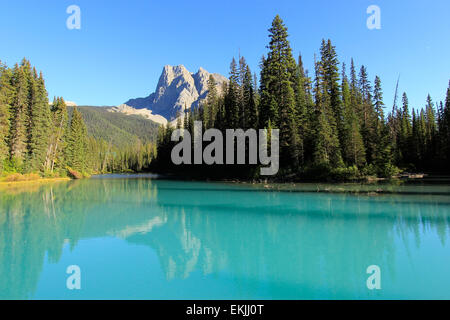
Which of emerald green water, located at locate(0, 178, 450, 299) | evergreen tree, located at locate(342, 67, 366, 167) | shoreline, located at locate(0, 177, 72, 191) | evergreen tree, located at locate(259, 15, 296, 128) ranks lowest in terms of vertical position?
emerald green water, located at locate(0, 178, 450, 299)

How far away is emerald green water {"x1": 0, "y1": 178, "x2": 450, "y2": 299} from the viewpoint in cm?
681

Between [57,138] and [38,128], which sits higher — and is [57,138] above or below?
below

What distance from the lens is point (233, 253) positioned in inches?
385

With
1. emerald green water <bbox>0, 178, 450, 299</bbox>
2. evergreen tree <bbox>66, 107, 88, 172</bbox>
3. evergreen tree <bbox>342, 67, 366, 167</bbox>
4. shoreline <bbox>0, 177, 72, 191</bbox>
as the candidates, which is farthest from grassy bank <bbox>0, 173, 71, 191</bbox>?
evergreen tree <bbox>342, 67, 366, 167</bbox>

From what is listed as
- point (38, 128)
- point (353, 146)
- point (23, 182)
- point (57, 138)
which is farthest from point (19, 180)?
point (353, 146)

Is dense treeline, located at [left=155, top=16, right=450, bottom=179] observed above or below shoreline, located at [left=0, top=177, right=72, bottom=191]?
above

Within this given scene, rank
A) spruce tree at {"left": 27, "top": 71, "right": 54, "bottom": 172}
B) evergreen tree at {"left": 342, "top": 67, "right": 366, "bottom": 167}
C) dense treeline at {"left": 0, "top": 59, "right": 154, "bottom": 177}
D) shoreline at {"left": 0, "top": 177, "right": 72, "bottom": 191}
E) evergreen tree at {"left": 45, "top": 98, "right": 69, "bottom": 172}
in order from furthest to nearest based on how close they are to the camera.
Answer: evergreen tree at {"left": 45, "top": 98, "right": 69, "bottom": 172}
spruce tree at {"left": 27, "top": 71, "right": 54, "bottom": 172}
dense treeline at {"left": 0, "top": 59, "right": 154, "bottom": 177}
evergreen tree at {"left": 342, "top": 67, "right": 366, "bottom": 167}
shoreline at {"left": 0, "top": 177, "right": 72, "bottom": 191}

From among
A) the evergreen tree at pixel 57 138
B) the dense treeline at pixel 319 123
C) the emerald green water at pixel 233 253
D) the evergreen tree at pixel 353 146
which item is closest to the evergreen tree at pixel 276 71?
the dense treeline at pixel 319 123

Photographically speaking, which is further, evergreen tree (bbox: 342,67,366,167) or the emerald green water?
evergreen tree (bbox: 342,67,366,167)

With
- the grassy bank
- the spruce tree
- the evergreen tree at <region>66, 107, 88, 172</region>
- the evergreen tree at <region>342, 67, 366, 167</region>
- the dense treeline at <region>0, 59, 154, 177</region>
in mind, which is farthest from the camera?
the evergreen tree at <region>66, 107, 88, 172</region>

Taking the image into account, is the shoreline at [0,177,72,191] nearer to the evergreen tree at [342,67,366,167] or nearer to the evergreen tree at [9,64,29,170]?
the evergreen tree at [9,64,29,170]

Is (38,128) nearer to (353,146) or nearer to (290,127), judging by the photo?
(290,127)

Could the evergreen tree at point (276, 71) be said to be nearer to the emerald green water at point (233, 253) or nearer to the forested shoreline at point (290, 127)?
the forested shoreline at point (290, 127)

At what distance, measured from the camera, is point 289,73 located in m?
41.9
